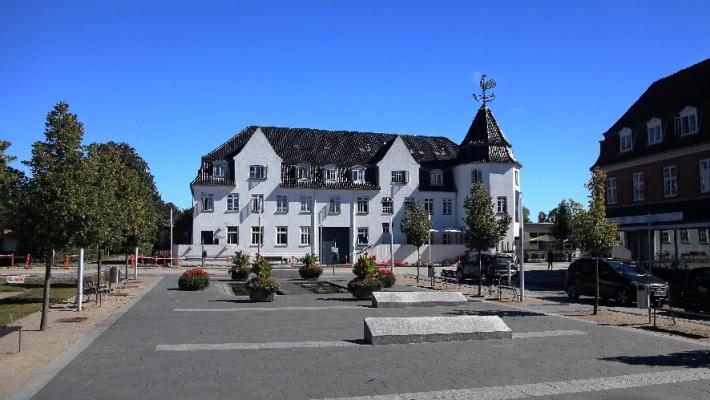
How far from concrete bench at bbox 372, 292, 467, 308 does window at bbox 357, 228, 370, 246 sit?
35586 mm

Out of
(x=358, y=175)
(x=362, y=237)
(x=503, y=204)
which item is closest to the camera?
(x=362, y=237)

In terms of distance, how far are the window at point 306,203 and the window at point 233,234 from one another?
6.49 metres

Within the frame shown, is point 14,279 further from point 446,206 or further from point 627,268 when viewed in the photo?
point 446,206

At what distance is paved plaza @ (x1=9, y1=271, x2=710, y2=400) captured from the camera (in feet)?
28.2

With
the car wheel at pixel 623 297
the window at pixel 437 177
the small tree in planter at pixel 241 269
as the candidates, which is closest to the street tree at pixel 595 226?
the car wheel at pixel 623 297

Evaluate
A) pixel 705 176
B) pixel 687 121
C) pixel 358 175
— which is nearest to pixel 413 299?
pixel 705 176

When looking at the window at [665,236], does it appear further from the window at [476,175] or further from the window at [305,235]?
the window at [305,235]

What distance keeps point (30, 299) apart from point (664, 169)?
33261mm

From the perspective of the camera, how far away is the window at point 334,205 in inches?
2245

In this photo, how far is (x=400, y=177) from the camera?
5962 cm

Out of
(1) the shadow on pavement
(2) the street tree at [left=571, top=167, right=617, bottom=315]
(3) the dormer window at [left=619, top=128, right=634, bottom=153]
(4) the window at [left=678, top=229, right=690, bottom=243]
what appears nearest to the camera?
(1) the shadow on pavement

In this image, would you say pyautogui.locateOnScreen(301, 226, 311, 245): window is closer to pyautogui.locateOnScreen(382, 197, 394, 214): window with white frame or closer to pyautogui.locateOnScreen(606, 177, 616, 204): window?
pyautogui.locateOnScreen(382, 197, 394, 214): window with white frame

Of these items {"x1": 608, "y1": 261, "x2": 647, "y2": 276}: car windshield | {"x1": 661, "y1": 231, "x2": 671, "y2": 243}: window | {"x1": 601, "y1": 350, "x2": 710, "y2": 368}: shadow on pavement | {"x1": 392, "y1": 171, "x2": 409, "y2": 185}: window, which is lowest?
{"x1": 601, "y1": 350, "x2": 710, "y2": 368}: shadow on pavement

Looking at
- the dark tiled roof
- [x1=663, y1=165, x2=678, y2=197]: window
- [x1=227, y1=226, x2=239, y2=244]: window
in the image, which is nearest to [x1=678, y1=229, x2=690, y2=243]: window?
[x1=663, y1=165, x2=678, y2=197]: window
